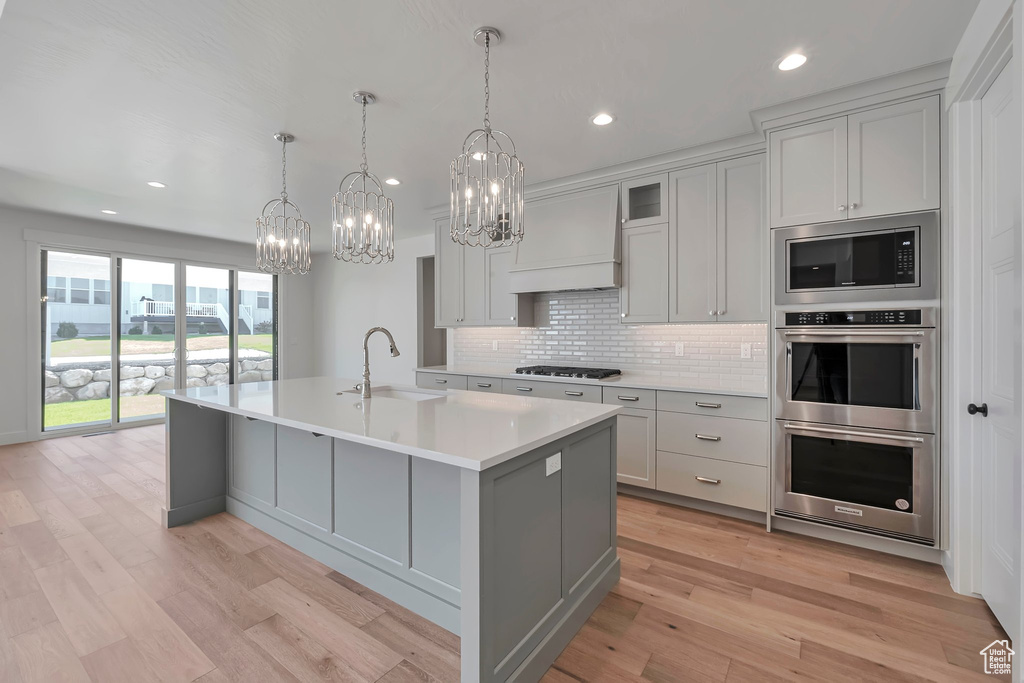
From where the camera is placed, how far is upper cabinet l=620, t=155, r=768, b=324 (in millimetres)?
3146

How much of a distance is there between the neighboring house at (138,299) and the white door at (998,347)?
7.93 m

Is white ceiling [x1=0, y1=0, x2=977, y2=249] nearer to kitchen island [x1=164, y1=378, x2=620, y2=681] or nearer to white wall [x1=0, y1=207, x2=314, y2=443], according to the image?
kitchen island [x1=164, y1=378, x2=620, y2=681]

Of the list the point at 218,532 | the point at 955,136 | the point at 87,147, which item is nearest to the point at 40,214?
the point at 87,147

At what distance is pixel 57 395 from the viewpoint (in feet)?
17.4

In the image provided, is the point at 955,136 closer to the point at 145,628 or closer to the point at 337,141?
the point at 337,141

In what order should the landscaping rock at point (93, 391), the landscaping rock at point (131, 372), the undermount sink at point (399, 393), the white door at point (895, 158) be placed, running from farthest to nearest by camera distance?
the landscaping rock at point (131, 372), the landscaping rock at point (93, 391), the undermount sink at point (399, 393), the white door at point (895, 158)

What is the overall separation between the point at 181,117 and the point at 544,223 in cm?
274

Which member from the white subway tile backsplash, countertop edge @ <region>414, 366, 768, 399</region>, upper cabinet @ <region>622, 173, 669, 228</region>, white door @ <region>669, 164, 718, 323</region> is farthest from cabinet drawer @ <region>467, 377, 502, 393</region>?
upper cabinet @ <region>622, 173, 669, 228</region>

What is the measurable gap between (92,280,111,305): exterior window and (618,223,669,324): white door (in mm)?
6234

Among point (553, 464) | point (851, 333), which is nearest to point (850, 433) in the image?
point (851, 333)

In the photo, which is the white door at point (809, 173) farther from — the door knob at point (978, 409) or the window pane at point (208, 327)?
the window pane at point (208, 327)

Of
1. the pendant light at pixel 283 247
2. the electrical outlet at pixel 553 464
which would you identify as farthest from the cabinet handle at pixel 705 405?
the pendant light at pixel 283 247

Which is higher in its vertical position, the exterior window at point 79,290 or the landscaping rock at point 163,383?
the exterior window at point 79,290

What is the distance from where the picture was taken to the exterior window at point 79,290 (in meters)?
5.38
